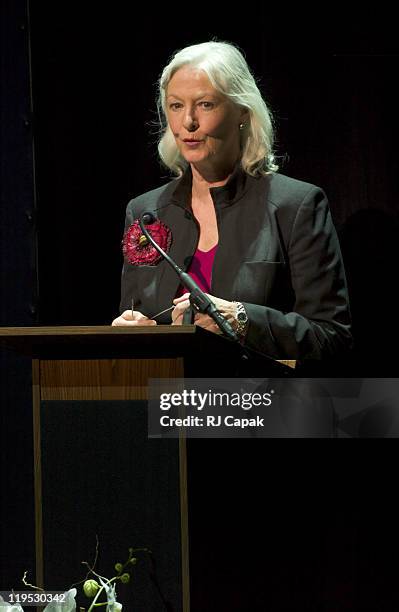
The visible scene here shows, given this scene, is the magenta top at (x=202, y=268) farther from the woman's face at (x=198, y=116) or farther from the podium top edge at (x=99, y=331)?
the podium top edge at (x=99, y=331)

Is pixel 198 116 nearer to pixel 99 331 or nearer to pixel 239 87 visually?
pixel 239 87

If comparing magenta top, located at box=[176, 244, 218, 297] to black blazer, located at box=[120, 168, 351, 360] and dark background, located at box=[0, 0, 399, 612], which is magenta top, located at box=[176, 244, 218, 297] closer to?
black blazer, located at box=[120, 168, 351, 360]

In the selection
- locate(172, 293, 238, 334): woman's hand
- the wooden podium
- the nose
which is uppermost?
the nose

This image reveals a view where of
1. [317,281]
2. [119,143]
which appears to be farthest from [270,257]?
[119,143]

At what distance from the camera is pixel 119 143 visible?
3621 mm

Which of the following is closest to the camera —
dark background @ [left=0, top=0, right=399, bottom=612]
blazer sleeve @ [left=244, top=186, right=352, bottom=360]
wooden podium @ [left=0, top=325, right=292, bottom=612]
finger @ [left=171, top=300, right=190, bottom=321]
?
wooden podium @ [left=0, top=325, right=292, bottom=612]

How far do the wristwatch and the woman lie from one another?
322 millimetres

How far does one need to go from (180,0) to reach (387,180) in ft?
2.83

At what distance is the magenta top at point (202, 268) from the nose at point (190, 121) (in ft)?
1.05

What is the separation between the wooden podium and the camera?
6.97 ft

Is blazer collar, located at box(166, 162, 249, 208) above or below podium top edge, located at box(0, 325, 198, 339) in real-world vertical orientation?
above

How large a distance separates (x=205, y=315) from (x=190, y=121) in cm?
75

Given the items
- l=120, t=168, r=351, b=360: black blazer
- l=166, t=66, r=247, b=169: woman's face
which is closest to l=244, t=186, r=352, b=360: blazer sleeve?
l=120, t=168, r=351, b=360: black blazer

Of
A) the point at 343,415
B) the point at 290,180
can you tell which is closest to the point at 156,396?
the point at 343,415
